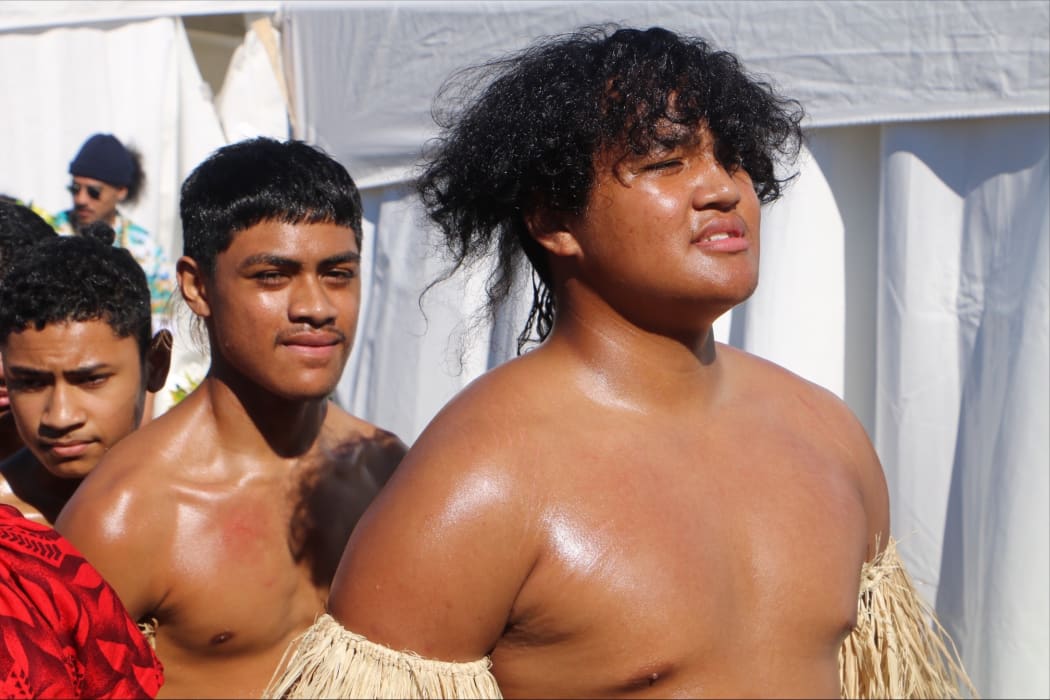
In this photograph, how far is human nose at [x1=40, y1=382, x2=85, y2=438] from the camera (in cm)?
273

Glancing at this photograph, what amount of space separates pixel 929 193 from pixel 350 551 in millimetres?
2002

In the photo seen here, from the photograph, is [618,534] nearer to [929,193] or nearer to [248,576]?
[248,576]

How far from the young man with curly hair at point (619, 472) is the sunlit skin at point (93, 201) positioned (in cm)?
373

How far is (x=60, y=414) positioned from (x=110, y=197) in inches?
117

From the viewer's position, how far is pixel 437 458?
71.3 inches

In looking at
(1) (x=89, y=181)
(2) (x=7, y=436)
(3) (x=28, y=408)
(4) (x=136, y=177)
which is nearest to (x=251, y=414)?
(3) (x=28, y=408)

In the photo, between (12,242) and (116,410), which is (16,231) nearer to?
(12,242)

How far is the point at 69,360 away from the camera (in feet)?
9.09

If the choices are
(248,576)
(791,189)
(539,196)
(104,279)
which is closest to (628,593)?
(539,196)

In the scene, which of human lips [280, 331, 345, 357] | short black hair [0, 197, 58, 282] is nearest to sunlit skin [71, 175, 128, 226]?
short black hair [0, 197, 58, 282]

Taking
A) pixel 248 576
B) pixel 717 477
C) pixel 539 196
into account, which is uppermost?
pixel 539 196

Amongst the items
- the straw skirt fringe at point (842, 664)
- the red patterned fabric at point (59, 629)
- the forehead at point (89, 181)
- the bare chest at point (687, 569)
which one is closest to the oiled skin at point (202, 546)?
the straw skirt fringe at point (842, 664)

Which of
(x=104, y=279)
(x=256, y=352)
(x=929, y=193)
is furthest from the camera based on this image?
(x=929, y=193)

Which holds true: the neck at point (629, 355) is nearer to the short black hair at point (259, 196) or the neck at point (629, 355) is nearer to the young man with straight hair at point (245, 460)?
the young man with straight hair at point (245, 460)
